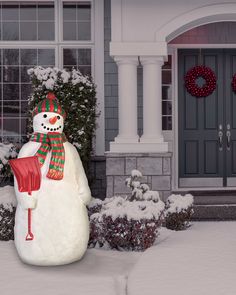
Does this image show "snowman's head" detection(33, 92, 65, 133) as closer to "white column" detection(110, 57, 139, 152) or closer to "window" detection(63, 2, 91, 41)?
"white column" detection(110, 57, 139, 152)

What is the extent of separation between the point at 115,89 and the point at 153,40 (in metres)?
1.41

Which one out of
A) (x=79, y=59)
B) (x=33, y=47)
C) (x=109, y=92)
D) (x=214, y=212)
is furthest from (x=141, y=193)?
(x=33, y=47)

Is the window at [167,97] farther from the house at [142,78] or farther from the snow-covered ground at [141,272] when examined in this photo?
the snow-covered ground at [141,272]

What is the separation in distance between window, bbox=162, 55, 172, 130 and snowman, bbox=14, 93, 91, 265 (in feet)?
14.6

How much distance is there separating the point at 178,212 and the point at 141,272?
2.23 meters

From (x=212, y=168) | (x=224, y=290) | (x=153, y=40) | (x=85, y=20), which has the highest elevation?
(x=85, y=20)

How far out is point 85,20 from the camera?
980 cm

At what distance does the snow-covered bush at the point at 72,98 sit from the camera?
8.70m

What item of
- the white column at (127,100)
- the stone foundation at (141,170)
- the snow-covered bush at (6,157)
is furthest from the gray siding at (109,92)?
the snow-covered bush at (6,157)

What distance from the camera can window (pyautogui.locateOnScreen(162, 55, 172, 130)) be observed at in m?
9.98

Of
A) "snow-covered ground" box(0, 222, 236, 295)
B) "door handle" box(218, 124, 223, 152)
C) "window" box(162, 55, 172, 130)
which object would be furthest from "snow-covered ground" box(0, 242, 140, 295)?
"door handle" box(218, 124, 223, 152)

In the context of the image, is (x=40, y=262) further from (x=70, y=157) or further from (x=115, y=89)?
(x=115, y=89)

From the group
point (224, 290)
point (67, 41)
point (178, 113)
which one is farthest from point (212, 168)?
point (224, 290)

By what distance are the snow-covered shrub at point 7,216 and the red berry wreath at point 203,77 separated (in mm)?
4170
